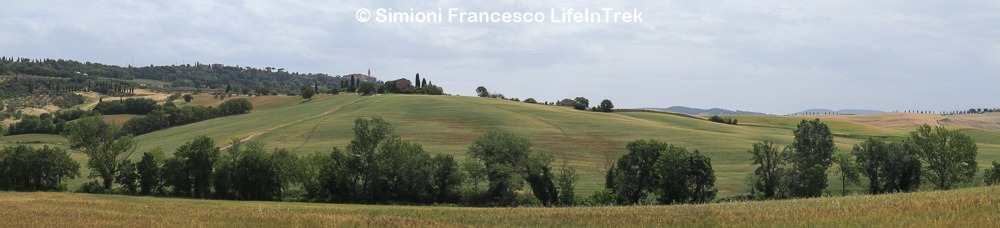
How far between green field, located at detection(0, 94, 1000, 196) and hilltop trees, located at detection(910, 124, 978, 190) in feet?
28.4

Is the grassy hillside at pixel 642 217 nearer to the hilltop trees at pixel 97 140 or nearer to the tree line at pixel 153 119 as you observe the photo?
the hilltop trees at pixel 97 140

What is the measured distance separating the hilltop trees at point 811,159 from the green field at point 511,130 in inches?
148

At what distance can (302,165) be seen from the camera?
70.7 m

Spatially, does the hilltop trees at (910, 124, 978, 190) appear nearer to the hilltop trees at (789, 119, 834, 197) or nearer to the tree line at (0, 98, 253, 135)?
the hilltop trees at (789, 119, 834, 197)

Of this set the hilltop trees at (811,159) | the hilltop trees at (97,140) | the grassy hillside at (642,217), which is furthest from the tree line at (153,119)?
the grassy hillside at (642,217)

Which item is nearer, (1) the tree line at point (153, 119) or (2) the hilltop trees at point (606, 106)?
(1) the tree line at point (153, 119)

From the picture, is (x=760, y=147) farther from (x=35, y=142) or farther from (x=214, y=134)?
(x=35, y=142)

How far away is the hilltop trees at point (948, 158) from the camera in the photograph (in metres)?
76.6

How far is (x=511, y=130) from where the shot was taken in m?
118

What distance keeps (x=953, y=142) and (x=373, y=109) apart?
4105 inches

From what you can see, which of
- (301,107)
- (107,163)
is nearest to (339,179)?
(107,163)

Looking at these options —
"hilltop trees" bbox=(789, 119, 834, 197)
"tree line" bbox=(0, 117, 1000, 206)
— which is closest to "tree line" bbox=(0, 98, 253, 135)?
"tree line" bbox=(0, 117, 1000, 206)

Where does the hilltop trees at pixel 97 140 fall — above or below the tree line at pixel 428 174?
above

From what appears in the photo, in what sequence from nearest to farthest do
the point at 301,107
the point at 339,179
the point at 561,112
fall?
the point at 339,179, the point at 561,112, the point at 301,107
